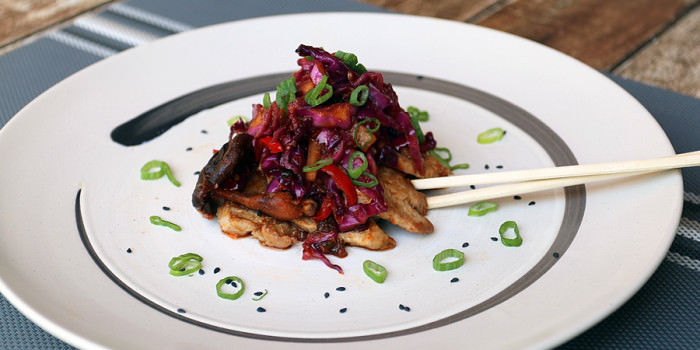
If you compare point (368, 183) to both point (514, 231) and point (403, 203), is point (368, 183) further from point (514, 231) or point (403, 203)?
point (514, 231)

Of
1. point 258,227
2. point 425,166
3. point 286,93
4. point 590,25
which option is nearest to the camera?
point 258,227

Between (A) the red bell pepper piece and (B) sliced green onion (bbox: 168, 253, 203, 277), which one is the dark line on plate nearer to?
(B) sliced green onion (bbox: 168, 253, 203, 277)

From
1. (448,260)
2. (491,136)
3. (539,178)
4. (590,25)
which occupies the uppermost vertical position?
(590,25)

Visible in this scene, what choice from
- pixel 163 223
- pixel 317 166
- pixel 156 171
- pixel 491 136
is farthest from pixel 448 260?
pixel 156 171

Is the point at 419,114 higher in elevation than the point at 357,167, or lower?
higher

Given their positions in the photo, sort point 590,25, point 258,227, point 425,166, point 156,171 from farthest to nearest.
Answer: point 590,25 → point 156,171 → point 425,166 → point 258,227

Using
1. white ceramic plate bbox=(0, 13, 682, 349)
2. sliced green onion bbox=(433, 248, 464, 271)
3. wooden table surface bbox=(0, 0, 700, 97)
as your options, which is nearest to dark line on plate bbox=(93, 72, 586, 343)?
white ceramic plate bbox=(0, 13, 682, 349)

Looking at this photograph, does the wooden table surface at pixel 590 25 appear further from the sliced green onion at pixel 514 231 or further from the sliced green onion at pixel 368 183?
the sliced green onion at pixel 368 183

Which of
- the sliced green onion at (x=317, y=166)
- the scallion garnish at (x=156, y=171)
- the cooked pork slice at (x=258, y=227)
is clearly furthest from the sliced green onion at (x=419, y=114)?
the scallion garnish at (x=156, y=171)
